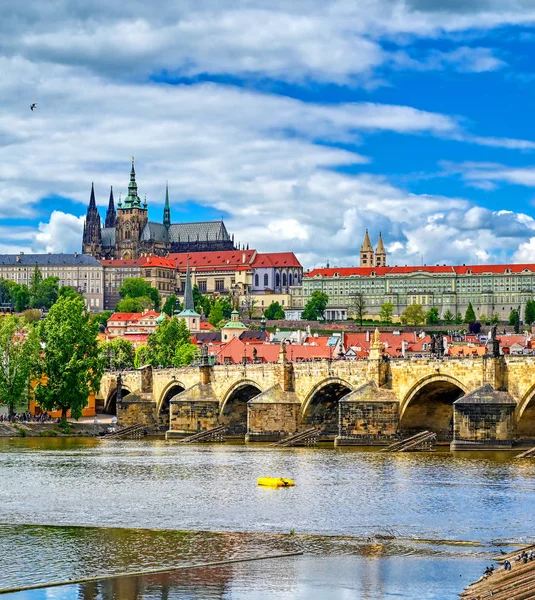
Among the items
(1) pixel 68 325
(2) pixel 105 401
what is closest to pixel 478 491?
(1) pixel 68 325

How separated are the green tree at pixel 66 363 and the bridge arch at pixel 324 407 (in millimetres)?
18294

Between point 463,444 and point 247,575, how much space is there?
27699mm

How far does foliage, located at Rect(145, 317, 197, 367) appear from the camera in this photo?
115 meters

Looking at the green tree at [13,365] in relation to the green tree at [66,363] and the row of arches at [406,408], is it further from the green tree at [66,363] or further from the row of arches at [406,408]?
the row of arches at [406,408]

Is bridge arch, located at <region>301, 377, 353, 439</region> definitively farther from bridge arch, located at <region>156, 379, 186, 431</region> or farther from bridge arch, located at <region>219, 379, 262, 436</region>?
bridge arch, located at <region>156, 379, 186, 431</region>

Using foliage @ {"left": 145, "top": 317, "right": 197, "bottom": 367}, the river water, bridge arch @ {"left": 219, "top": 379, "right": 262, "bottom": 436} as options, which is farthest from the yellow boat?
foliage @ {"left": 145, "top": 317, "right": 197, "bottom": 367}

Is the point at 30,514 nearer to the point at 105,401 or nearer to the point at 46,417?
the point at 46,417

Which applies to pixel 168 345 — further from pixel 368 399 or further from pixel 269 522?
pixel 269 522

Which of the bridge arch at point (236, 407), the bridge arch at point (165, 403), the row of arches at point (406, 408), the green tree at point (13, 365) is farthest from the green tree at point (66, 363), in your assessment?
the bridge arch at point (236, 407)

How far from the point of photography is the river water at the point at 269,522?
27953mm

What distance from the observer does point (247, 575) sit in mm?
28562

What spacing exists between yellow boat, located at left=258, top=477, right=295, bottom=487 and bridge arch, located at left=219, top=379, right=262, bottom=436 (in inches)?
1086

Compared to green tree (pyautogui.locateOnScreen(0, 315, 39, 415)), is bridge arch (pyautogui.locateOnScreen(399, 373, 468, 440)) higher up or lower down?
lower down

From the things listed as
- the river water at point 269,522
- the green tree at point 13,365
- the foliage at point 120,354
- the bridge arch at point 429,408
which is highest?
the foliage at point 120,354
